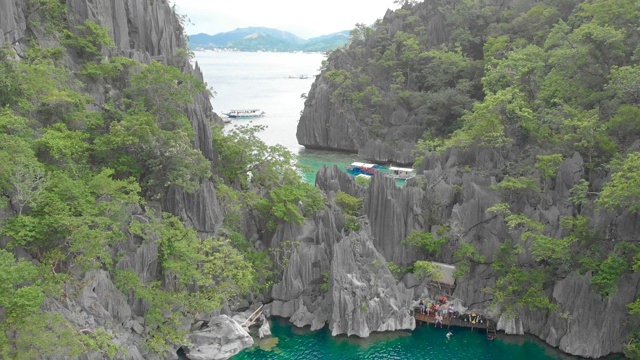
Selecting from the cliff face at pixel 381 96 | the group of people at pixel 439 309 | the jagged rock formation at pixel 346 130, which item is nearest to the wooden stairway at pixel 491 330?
the group of people at pixel 439 309

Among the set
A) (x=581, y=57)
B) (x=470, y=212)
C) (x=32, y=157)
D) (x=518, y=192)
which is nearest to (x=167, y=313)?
(x=32, y=157)

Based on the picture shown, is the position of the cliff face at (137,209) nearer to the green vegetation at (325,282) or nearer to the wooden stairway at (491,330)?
the green vegetation at (325,282)

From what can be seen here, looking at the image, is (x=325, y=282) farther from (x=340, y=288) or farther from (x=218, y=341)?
(x=218, y=341)

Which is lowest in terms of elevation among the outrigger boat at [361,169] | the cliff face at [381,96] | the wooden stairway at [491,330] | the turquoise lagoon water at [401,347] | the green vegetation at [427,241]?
the turquoise lagoon water at [401,347]

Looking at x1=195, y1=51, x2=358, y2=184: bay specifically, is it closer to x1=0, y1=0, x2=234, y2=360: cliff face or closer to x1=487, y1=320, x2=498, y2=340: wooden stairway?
x1=0, y1=0, x2=234, y2=360: cliff face

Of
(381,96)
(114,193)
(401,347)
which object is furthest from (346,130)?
(114,193)

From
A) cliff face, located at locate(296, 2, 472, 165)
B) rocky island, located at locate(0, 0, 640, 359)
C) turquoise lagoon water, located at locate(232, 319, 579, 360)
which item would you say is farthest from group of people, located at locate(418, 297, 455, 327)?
cliff face, located at locate(296, 2, 472, 165)

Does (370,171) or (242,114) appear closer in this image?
(370,171)
